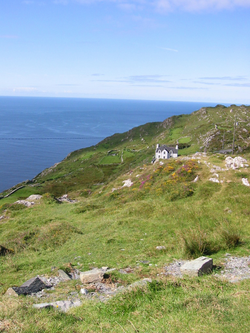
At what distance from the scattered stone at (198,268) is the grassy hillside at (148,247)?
411mm

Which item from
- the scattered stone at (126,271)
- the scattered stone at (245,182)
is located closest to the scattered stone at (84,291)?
the scattered stone at (126,271)

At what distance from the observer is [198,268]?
41.0ft

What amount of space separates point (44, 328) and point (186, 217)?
18.1m

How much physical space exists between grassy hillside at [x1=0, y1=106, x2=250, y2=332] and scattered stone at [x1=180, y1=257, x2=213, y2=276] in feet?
1.35

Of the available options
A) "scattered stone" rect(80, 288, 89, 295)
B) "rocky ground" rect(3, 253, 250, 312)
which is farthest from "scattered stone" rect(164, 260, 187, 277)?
"scattered stone" rect(80, 288, 89, 295)

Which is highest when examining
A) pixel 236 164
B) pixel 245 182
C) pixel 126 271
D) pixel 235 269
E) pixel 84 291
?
pixel 236 164

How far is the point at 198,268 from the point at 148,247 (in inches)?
261

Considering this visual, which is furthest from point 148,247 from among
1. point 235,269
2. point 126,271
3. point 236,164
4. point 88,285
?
point 236,164

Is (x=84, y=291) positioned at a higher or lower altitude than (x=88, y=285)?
higher

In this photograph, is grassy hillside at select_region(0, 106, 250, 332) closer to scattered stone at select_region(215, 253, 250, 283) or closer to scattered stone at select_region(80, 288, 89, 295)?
scattered stone at select_region(215, 253, 250, 283)

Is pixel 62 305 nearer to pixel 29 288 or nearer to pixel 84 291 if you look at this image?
pixel 84 291

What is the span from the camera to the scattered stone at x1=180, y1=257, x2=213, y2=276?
12.5 metres

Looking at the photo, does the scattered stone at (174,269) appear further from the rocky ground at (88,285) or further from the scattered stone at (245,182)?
the scattered stone at (245,182)

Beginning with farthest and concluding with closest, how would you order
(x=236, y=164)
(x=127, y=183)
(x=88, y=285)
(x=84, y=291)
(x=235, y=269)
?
(x=127, y=183) < (x=236, y=164) < (x=235, y=269) < (x=88, y=285) < (x=84, y=291)
